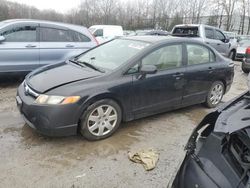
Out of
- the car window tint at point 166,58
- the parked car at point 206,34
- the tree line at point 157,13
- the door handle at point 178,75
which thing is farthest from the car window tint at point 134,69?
the tree line at point 157,13

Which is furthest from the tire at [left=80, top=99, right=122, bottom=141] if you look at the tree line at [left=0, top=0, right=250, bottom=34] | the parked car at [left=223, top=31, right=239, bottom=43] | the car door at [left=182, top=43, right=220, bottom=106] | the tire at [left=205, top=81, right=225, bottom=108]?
the tree line at [left=0, top=0, right=250, bottom=34]

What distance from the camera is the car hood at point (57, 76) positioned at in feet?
10.9

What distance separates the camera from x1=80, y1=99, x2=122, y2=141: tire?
3.34m

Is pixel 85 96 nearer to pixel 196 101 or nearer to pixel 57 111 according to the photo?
pixel 57 111

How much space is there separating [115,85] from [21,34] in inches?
135

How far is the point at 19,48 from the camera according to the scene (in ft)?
18.5

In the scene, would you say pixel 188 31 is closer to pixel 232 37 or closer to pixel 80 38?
pixel 80 38

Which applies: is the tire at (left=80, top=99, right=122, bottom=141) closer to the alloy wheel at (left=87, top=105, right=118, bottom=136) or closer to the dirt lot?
the alloy wheel at (left=87, top=105, right=118, bottom=136)

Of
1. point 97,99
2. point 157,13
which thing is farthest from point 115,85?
point 157,13

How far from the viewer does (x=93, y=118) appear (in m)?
3.40

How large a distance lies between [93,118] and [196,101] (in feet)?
7.48

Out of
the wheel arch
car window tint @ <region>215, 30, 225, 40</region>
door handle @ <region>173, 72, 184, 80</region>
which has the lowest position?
the wheel arch

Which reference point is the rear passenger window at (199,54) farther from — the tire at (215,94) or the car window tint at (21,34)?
the car window tint at (21,34)

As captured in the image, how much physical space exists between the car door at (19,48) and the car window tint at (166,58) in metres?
3.20
